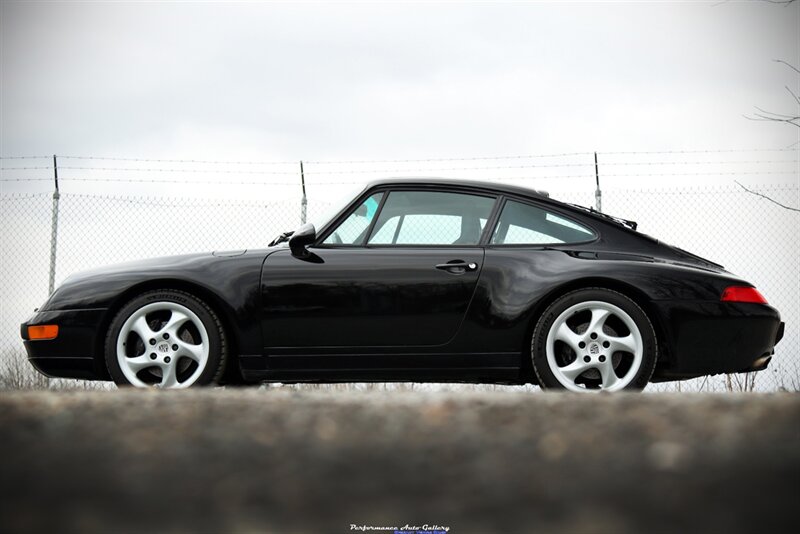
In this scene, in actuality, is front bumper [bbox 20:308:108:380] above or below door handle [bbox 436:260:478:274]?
below

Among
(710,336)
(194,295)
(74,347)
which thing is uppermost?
(194,295)

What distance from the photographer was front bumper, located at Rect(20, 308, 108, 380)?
17.1 ft

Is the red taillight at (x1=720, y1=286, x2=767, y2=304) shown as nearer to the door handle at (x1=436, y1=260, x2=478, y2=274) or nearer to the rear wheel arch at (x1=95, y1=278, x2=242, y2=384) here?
the door handle at (x1=436, y1=260, x2=478, y2=274)

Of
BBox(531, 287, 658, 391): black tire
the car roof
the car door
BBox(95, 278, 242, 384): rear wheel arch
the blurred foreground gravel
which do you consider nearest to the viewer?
the blurred foreground gravel

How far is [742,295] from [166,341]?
11.1ft

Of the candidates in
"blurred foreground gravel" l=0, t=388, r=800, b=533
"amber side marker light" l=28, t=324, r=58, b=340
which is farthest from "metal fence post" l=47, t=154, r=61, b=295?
"blurred foreground gravel" l=0, t=388, r=800, b=533

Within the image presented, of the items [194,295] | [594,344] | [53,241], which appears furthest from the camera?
[53,241]

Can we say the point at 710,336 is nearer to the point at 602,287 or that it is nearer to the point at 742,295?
the point at 742,295

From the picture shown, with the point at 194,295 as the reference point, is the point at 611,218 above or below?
above

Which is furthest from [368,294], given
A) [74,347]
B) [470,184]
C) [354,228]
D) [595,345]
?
[74,347]

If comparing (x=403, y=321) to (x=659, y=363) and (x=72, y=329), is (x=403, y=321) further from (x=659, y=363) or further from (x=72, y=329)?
(x=72, y=329)

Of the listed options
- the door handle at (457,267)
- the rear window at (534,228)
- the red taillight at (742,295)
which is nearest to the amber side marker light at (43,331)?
the door handle at (457,267)

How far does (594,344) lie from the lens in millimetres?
4926

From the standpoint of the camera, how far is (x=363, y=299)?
5.04m
